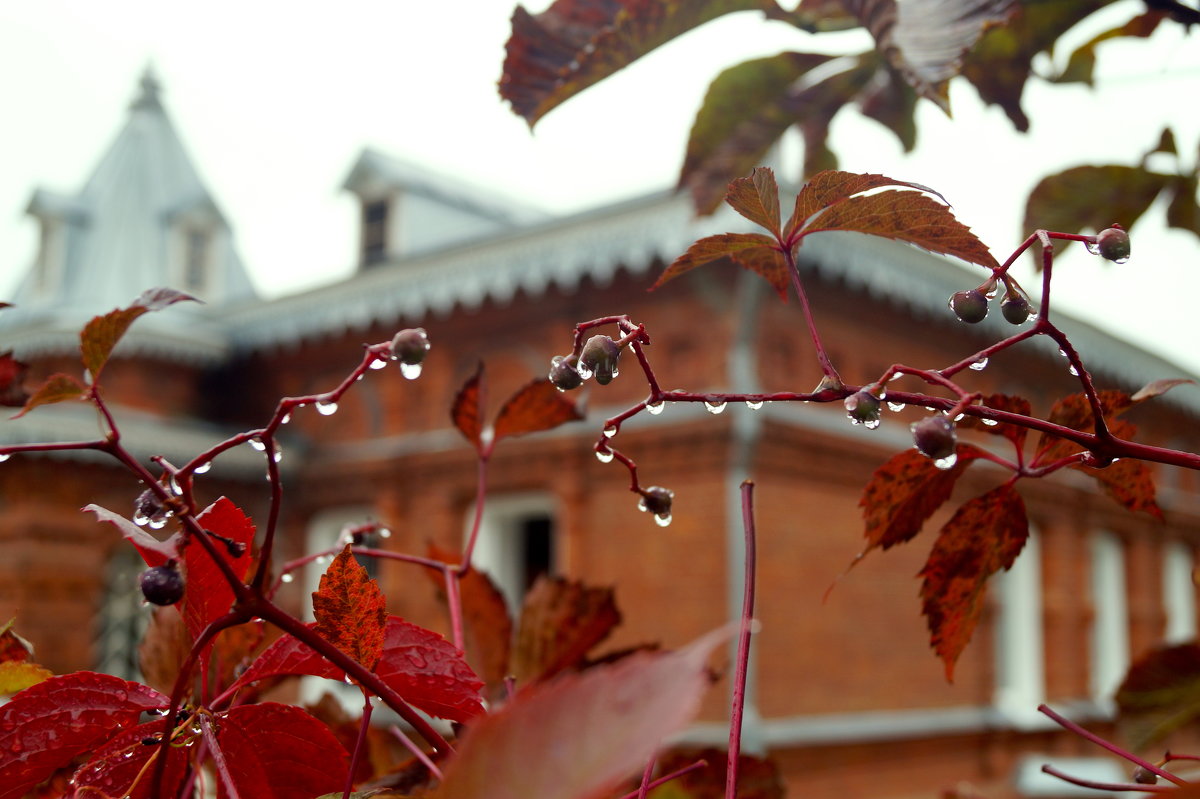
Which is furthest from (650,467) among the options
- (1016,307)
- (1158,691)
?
(1016,307)

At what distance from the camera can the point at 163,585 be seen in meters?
0.25

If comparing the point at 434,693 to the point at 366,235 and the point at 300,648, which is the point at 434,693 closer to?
the point at 300,648

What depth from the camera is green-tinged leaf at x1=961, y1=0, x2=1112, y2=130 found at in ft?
2.69

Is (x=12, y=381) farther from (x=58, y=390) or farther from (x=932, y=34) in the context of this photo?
(x=932, y=34)

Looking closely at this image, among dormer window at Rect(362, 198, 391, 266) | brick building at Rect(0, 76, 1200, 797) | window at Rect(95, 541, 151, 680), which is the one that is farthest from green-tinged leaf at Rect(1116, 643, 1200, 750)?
dormer window at Rect(362, 198, 391, 266)

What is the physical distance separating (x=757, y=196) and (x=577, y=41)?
1.27 feet

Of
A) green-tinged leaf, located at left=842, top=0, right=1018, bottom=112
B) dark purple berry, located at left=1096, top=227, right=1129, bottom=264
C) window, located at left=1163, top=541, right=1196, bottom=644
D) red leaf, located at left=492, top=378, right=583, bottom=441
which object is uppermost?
green-tinged leaf, located at left=842, top=0, right=1018, bottom=112

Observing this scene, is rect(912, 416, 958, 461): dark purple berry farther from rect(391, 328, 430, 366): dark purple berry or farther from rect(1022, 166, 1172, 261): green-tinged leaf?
rect(1022, 166, 1172, 261): green-tinged leaf

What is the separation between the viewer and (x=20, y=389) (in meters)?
0.38

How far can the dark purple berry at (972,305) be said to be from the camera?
342mm

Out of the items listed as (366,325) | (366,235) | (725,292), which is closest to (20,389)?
(725,292)

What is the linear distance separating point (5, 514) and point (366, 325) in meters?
2.03

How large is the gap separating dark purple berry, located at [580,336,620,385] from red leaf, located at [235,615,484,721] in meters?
0.09

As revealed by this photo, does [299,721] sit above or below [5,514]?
above
